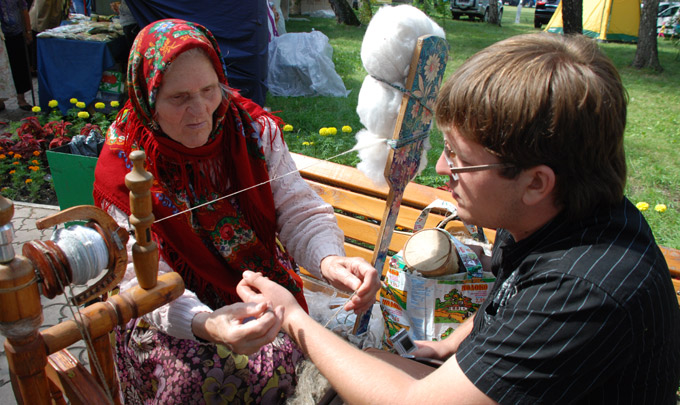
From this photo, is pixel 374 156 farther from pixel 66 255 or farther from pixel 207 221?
pixel 66 255

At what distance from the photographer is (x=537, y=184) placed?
3.76ft

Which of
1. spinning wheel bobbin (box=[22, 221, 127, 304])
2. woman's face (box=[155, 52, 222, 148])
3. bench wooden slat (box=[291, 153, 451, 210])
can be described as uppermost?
woman's face (box=[155, 52, 222, 148])

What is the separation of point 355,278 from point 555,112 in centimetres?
93

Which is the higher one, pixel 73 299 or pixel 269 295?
pixel 73 299

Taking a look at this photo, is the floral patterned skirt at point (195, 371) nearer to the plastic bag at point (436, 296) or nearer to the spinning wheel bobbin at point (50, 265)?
the plastic bag at point (436, 296)

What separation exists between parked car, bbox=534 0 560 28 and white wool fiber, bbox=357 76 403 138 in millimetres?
20685

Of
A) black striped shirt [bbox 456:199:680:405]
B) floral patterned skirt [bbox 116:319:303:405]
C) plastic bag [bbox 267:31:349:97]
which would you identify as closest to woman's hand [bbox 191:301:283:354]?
floral patterned skirt [bbox 116:319:303:405]

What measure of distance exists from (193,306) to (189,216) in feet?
1.16

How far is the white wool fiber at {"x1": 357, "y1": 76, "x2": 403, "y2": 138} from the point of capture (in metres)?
1.88

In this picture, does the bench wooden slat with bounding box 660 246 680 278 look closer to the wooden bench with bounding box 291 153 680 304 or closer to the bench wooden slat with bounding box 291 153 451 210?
the wooden bench with bounding box 291 153 680 304

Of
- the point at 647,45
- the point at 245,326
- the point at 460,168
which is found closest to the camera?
the point at 460,168

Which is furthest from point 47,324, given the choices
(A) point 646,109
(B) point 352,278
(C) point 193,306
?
(A) point 646,109

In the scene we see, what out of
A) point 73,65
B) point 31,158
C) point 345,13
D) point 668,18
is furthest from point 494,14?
point 31,158

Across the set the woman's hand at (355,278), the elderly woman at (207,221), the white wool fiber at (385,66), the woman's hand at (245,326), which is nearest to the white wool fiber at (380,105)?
the white wool fiber at (385,66)
